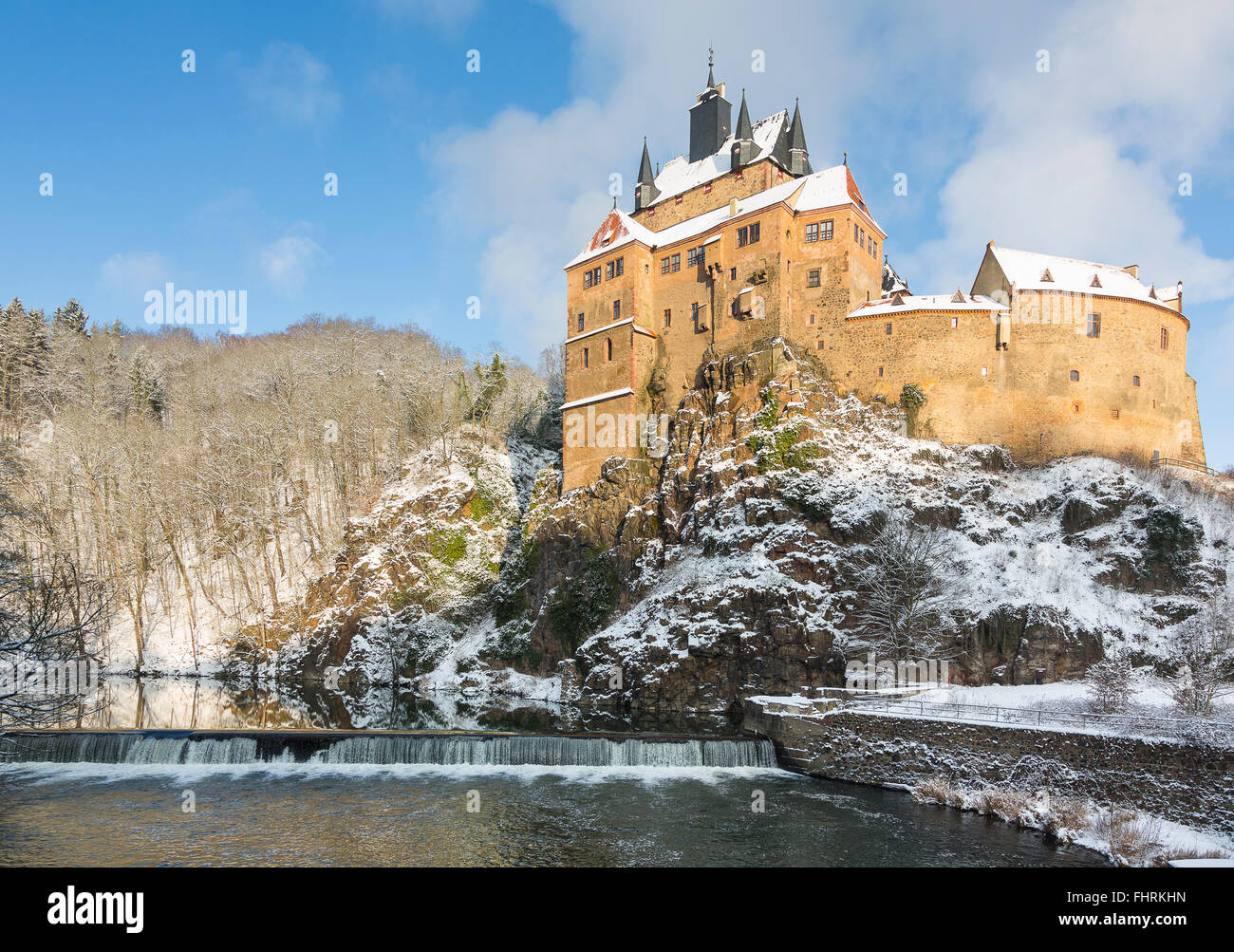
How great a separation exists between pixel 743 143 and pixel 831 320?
1638cm

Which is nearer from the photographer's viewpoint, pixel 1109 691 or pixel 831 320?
pixel 1109 691

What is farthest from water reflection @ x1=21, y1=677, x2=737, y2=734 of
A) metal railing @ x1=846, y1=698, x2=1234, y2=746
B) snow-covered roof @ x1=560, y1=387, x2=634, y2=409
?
snow-covered roof @ x1=560, y1=387, x2=634, y2=409

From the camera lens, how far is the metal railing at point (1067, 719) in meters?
20.2

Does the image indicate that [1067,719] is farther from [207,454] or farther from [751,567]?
[207,454]

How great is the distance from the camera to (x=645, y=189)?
60.7 meters

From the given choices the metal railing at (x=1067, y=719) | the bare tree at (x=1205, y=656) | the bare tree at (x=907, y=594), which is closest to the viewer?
the metal railing at (x=1067, y=719)

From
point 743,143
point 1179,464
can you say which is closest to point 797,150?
point 743,143

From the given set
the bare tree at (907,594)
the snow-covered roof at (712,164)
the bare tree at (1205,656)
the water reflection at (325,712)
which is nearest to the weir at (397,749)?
the water reflection at (325,712)

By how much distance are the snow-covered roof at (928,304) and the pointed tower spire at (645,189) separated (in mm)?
21833

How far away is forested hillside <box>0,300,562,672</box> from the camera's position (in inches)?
2341

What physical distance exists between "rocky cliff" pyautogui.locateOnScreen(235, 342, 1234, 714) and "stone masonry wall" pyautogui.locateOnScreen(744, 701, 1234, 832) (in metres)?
7.60

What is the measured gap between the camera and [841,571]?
36844 mm

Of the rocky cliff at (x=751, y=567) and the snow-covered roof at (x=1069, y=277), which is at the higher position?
the snow-covered roof at (x=1069, y=277)

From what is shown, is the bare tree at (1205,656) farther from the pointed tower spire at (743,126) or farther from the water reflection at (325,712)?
the pointed tower spire at (743,126)
